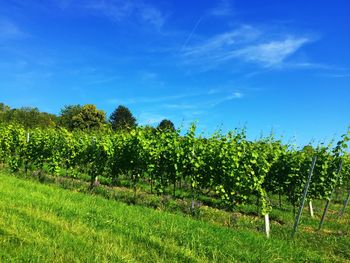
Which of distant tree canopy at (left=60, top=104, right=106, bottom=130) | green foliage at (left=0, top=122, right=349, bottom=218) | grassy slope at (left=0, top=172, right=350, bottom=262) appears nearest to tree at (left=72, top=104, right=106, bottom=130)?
distant tree canopy at (left=60, top=104, right=106, bottom=130)

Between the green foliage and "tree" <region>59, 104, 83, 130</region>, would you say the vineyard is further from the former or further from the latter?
"tree" <region>59, 104, 83, 130</region>

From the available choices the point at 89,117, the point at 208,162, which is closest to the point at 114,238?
the point at 208,162

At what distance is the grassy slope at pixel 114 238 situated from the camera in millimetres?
4535

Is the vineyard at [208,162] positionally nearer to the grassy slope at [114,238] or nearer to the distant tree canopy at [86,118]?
the grassy slope at [114,238]

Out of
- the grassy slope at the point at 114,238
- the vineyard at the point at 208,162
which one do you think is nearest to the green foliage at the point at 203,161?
the vineyard at the point at 208,162

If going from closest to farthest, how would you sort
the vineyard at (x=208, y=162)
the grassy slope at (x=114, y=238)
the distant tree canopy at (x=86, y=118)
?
the grassy slope at (x=114, y=238)
the vineyard at (x=208, y=162)
the distant tree canopy at (x=86, y=118)

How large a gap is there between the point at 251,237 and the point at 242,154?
3.61m

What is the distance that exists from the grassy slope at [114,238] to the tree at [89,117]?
4493cm

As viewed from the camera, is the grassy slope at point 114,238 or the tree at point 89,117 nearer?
the grassy slope at point 114,238

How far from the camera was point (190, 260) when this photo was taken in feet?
15.8

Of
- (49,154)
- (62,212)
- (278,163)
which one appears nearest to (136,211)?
(62,212)

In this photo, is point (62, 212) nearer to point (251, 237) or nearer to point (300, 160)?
point (251, 237)

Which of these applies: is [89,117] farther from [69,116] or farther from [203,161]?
[203,161]

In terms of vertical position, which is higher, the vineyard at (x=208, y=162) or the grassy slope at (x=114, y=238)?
the vineyard at (x=208, y=162)
